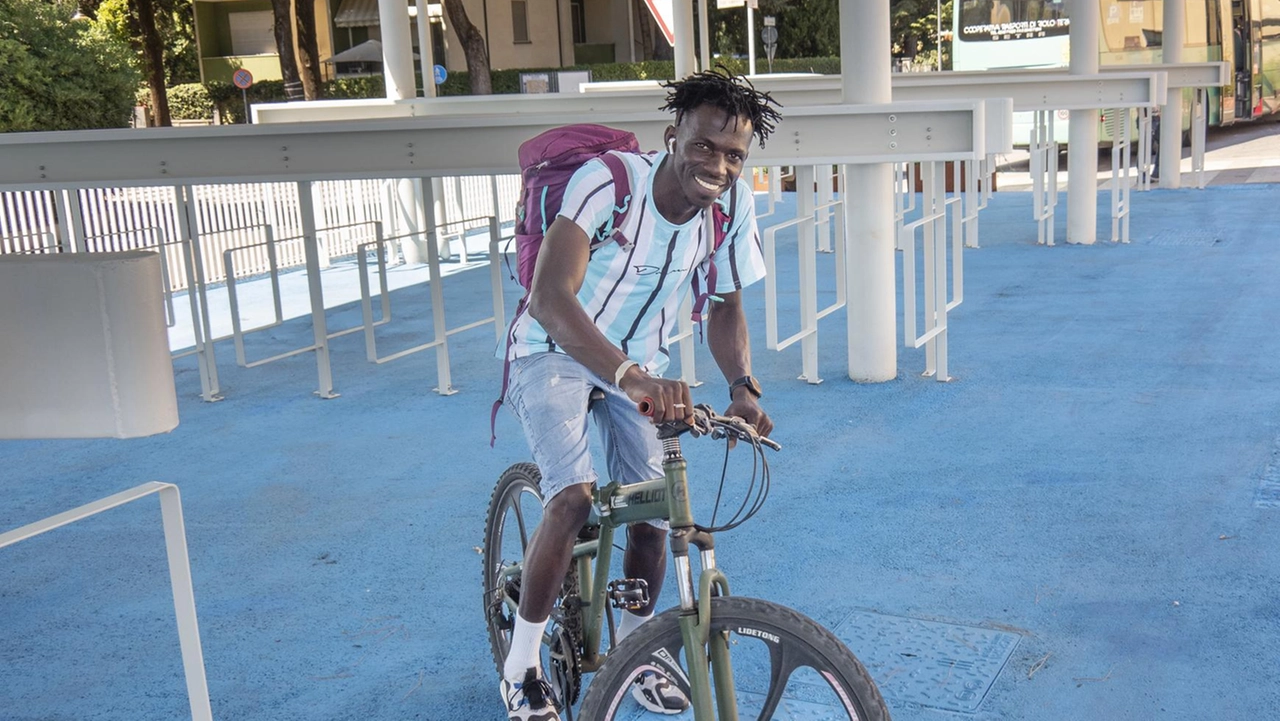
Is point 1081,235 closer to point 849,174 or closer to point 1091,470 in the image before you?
point 849,174

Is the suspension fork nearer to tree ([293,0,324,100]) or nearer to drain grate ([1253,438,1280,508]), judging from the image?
drain grate ([1253,438,1280,508])

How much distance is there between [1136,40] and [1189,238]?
10.1m

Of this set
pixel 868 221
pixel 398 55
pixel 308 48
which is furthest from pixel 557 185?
pixel 308 48

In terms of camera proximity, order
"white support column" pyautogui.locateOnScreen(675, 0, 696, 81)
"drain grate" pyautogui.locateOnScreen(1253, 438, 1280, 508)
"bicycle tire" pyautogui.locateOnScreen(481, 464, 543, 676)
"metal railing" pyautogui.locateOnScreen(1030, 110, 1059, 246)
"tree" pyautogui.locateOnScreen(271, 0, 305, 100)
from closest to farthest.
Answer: "bicycle tire" pyautogui.locateOnScreen(481, 464, 543, 676), "drain grate" pyautogui.locateOnScreen(1253, 438, 1280, 508), "white support column" pyautogui.locateOnScreen(675, 0, 696, 81), "metal railing" pyautogui.locateOnScreen(1030, 110, 1059, 246), "tree" pyautogui.locateOnScreen(271, 0, 305, 100)

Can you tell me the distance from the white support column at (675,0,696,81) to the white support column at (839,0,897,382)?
2135 millimetres

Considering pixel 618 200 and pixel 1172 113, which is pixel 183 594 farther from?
pixel 1172 113

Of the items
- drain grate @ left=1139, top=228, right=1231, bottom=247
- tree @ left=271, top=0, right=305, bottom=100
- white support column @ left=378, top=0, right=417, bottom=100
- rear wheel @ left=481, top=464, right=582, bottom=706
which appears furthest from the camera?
tree @ left=271, top=0, right=305, bottom=100

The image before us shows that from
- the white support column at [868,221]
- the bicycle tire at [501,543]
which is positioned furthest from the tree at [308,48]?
the bicycle tire at [501,543]

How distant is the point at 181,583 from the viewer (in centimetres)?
252

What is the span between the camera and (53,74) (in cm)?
2306

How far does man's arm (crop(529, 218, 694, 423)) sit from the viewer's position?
8.60 feet

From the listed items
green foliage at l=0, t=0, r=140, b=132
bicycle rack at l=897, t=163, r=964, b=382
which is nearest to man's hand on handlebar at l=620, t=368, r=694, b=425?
bicycle rack at l=897, t=163, r=964, b=382

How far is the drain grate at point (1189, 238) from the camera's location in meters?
12.5

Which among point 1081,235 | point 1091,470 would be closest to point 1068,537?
point 1091,470
